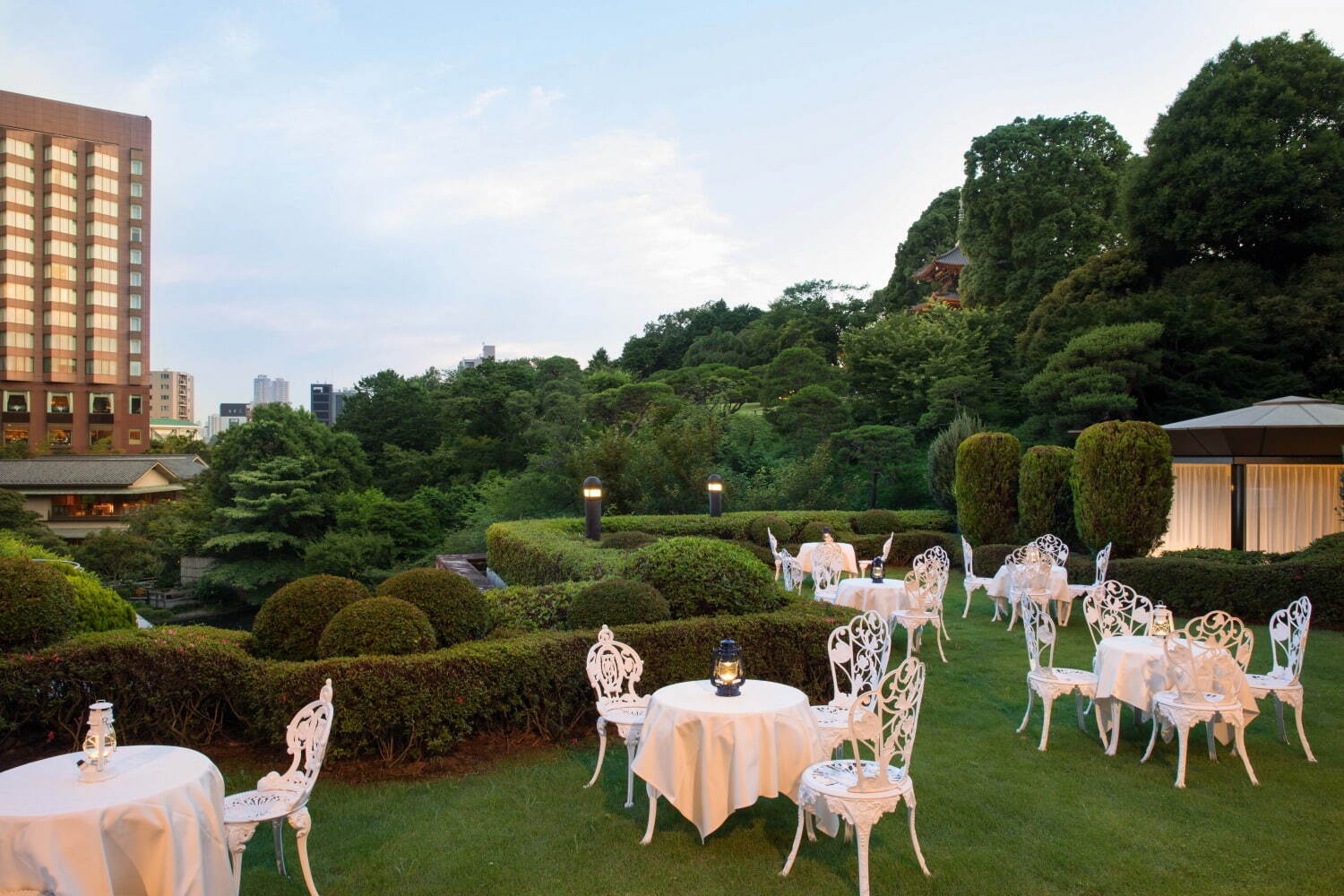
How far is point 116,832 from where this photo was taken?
9.09 ft

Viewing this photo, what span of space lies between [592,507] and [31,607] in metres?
6.86

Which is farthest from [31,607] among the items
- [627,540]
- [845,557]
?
[845,557]

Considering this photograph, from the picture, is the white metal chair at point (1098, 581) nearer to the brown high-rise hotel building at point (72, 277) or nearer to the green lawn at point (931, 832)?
the green lawn at point (931, 832)

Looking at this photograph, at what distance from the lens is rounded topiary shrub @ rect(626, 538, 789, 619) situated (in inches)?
251

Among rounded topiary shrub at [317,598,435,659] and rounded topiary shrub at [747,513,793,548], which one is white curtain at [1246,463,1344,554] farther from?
rounded topiary shrub at [317,598,435,659]

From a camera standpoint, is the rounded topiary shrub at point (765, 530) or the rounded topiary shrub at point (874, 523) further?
the rounded topiary shrub at point (874, 523)

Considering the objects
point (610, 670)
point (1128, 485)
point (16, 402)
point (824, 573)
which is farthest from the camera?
point (16, 402)

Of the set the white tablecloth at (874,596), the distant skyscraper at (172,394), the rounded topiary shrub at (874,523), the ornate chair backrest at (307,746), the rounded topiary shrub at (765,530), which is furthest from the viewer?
the distant skyscraper at (172,394)

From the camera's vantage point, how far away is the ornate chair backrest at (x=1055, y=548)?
35.8 feet

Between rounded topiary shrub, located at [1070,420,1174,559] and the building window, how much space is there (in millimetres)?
61624

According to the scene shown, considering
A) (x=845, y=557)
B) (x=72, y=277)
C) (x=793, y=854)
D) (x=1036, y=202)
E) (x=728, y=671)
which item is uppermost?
(x=72, y=277)

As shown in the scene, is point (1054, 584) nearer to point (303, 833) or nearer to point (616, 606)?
point (616, 606)

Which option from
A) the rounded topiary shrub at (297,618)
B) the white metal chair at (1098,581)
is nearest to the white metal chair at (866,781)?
the rounded topiary shrub at (297,618)

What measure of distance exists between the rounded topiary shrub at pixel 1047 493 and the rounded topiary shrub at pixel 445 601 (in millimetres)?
9788
